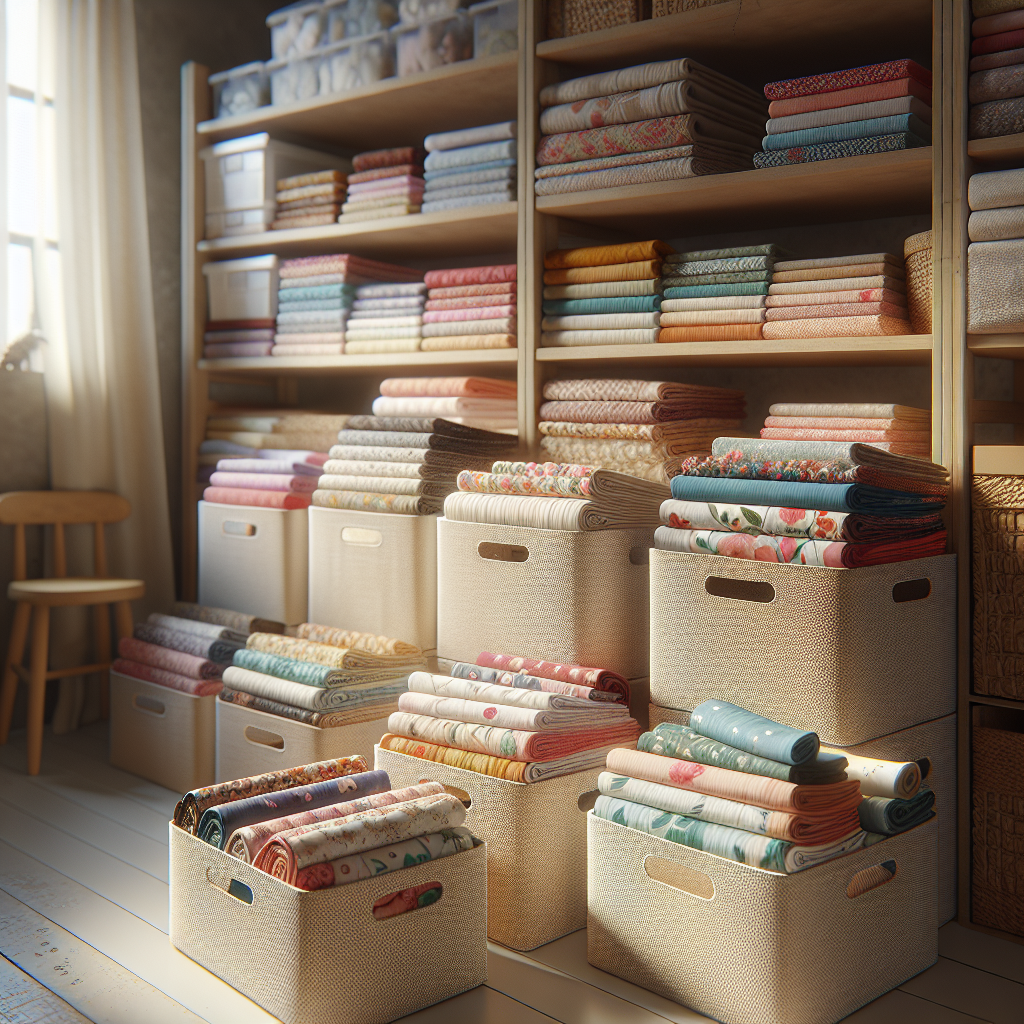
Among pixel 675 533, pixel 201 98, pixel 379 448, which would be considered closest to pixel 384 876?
pixel 675 533

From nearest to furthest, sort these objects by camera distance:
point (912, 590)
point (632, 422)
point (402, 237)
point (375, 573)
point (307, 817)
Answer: point (307, 817), point (912, 590), point (632, 422), point (375, 573), point (402, 237)

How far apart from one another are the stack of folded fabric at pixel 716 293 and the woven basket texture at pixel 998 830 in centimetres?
92

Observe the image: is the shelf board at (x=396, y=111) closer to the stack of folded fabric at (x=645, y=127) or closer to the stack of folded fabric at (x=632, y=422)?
the stack of folded fabric at (x=645, y=127)

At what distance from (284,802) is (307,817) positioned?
0.32 ft

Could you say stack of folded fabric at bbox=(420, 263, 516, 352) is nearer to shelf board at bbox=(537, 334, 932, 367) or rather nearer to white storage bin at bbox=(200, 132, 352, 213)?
shelf board at bbox=(537, 334, 932, 367)

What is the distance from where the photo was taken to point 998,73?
1.87m

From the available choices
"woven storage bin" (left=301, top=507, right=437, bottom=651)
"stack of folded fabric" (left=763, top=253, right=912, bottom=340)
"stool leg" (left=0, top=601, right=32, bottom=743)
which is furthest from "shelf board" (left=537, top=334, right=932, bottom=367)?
"stool leg" (left=0, top=601, right=32, bottom=743)

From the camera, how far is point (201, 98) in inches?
130

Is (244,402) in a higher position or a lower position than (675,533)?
higher

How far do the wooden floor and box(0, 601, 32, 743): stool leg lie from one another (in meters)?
0.74

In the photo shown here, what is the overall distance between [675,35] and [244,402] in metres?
1.86

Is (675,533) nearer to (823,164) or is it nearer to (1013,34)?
(823,164)

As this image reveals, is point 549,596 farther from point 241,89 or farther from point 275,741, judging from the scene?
point 241,89

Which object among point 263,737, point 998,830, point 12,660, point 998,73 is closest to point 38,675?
point 12,660
